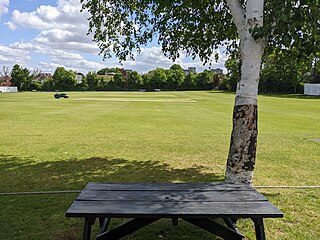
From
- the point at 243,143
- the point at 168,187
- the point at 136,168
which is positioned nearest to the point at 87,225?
the point at 168,187

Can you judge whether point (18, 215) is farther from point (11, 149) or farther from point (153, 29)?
point (11, 149)

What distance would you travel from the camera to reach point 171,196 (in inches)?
156

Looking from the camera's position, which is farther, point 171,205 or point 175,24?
point 175,24

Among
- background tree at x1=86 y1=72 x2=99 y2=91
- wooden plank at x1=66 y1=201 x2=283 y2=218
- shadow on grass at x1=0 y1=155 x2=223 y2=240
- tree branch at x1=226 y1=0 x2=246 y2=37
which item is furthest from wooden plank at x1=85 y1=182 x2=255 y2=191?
background tree at x1=86 y1=72 x2=99 y2=91

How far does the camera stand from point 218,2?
736 centimetres

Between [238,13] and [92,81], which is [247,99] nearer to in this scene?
[238,13]

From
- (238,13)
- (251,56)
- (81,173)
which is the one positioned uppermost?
(238,13)

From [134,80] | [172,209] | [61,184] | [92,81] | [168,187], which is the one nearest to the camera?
[172,209]

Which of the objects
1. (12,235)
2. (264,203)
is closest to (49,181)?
(12,235)

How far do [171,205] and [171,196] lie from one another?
0.34m

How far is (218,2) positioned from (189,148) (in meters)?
5.67

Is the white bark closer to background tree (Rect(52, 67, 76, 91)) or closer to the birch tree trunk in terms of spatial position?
the birch tree trunk

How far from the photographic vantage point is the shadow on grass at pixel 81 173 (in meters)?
7.39

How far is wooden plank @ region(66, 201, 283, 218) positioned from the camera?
335cm
